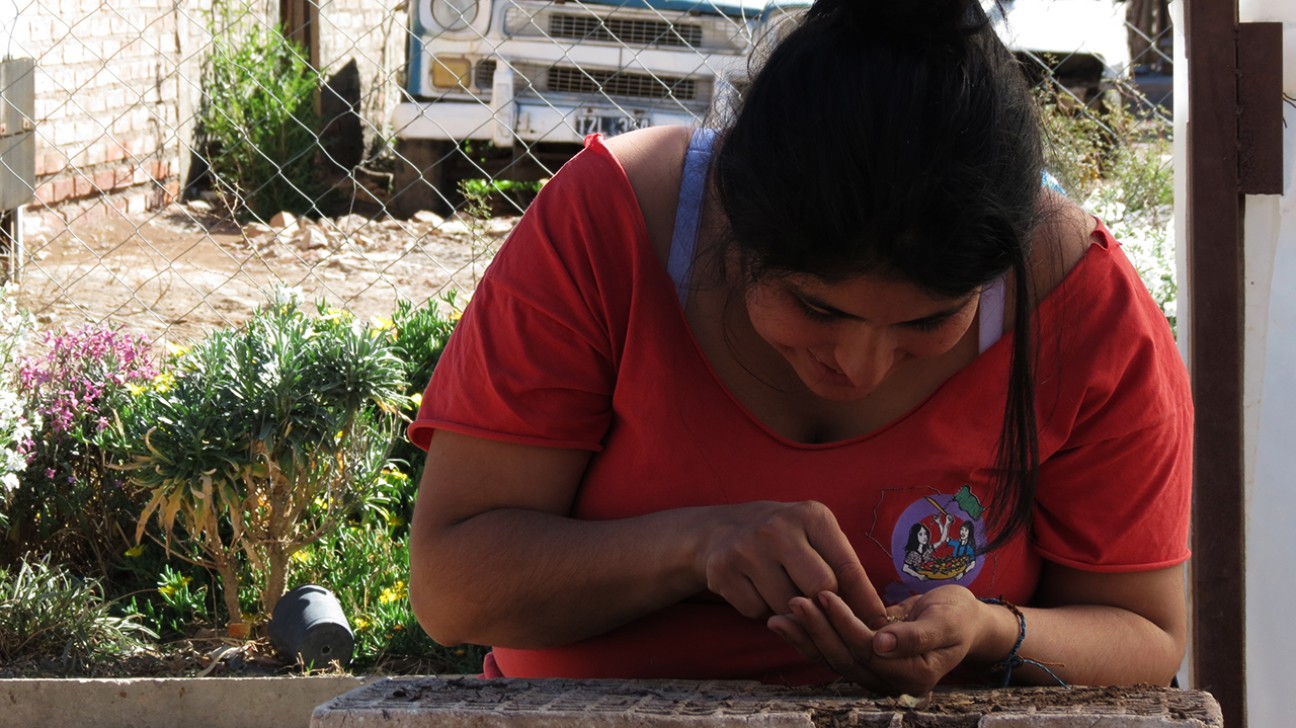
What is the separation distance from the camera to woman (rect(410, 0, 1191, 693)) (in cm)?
149

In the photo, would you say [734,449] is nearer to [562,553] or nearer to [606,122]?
[562,553]

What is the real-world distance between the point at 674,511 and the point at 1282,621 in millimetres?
1138

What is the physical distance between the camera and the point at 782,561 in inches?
53.3

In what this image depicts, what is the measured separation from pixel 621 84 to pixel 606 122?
752mm

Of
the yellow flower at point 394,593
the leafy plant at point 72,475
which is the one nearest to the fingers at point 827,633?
the yellow flower at point 394,593

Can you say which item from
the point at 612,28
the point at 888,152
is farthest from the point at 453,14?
the point at 888,152

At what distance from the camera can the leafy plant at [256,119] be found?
277 inches

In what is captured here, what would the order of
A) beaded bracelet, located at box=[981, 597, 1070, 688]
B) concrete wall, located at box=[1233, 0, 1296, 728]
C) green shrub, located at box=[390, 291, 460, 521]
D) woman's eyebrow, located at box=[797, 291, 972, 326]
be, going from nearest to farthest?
woman's eyebrow, located at box=[797, 291, 972, 326], beaded bracelet, located at box=[981, 597, 1070, 688], concrete wall, located at box=[1233, 0, 1296, 728], green shrub, located at box=[390, 291, 460, 521]

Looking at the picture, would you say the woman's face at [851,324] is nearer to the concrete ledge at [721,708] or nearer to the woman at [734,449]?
the woman at [734,449]

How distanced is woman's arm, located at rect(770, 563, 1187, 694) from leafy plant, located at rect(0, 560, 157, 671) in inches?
81.0

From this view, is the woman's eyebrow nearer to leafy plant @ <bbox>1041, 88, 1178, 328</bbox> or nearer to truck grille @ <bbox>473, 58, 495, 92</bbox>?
leafy plant @ <bbox>1041, 88, 1178, 328</bbox>

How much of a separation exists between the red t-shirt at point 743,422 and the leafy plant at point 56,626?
5.70 ft

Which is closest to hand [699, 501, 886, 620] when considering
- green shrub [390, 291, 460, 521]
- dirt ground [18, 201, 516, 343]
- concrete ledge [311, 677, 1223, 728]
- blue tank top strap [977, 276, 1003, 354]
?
concrete ledge [311, 677, 1223, 728]

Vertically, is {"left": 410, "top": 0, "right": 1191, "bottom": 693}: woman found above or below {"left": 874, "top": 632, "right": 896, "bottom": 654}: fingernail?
above
